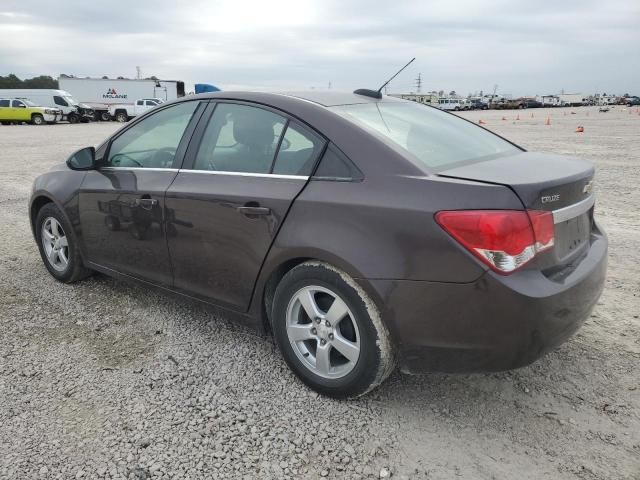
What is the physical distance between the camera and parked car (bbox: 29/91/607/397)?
7.47ft

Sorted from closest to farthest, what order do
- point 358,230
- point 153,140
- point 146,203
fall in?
point 358,230 < point 146,203 < point 153,140

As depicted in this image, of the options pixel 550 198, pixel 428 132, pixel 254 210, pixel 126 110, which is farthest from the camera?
pixel 126 110

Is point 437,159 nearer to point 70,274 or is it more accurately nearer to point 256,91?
point 256,91

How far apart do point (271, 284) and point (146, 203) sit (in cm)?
108

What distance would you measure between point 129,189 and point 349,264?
181 cm

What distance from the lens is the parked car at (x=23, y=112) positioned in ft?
110

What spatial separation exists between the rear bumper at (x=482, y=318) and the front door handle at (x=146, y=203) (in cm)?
163

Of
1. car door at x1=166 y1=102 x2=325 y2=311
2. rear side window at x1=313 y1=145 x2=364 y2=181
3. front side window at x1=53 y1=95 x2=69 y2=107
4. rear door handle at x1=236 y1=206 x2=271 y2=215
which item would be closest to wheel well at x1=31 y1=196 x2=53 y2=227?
car door at x1=166 y1=102 x2=325 y2=311

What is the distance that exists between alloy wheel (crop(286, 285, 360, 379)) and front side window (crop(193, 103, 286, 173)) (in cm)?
75

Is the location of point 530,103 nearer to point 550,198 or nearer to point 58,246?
point 58,246

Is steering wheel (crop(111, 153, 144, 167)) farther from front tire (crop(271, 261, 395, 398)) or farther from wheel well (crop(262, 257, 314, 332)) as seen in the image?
front tire (crop(271, 261, 395, 398))

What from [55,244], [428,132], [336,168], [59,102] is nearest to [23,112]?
[59,102]

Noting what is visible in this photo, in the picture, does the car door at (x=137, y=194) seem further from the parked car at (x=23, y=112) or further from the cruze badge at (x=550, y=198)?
the parked car at (x=23, y=112)

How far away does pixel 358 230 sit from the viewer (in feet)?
8.16
